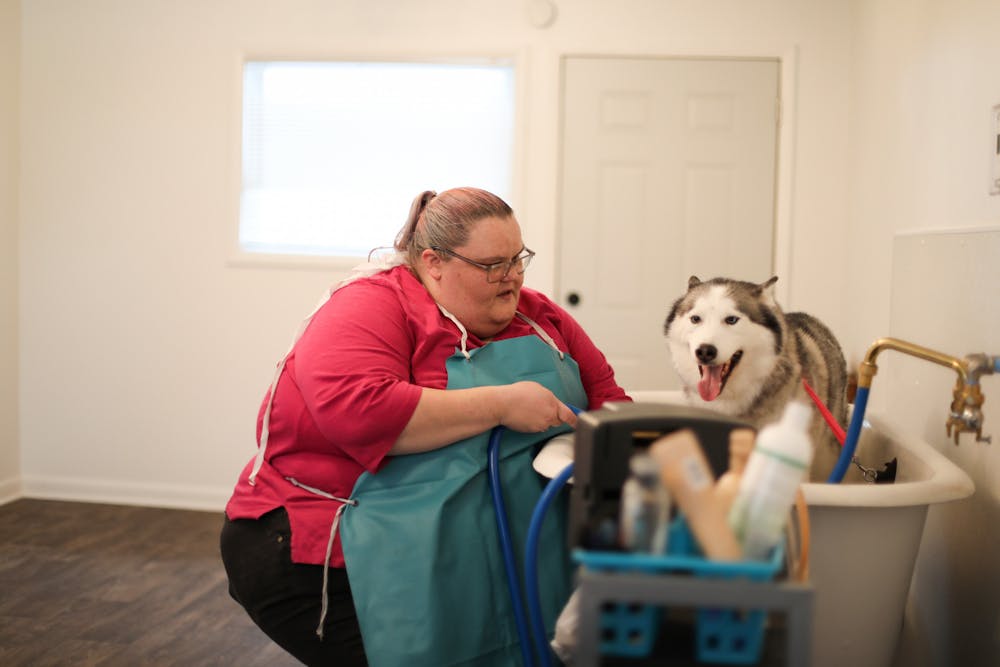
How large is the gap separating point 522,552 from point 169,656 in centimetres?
139

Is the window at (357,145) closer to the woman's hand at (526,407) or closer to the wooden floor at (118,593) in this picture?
the wooden floor at (118,593)

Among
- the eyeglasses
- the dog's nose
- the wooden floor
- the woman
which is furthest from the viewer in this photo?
the wooden floor

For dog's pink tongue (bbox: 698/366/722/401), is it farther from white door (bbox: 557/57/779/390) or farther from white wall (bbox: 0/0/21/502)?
white wall (bbox: 0/0/21/502)

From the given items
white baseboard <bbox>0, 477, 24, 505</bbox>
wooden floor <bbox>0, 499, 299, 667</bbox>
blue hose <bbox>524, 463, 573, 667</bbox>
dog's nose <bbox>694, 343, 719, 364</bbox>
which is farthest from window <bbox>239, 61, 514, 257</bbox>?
blue hose <bbox>524, 463, 573, 667</bbox>

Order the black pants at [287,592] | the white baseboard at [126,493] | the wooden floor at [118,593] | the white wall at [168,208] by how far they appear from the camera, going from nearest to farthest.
→ the black pants at [287,592] → the wooden floor at [118,593] → the white wall at [168,208] → the white baseboard at [126,493]

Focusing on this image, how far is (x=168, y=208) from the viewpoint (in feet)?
13.6

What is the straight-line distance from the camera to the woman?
1.54 metres

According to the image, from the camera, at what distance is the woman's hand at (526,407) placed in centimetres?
158

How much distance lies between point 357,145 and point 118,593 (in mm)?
2136

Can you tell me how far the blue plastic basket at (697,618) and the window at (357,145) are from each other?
3.26 m

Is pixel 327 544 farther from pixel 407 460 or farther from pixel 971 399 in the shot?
pixel 971 399

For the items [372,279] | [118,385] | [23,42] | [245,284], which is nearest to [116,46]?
[23,42]

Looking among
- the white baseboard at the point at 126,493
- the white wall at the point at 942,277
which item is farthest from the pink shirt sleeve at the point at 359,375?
the white baseboard at the point at 126,493

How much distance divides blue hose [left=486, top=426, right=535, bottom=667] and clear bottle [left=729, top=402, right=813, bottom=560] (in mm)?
766
